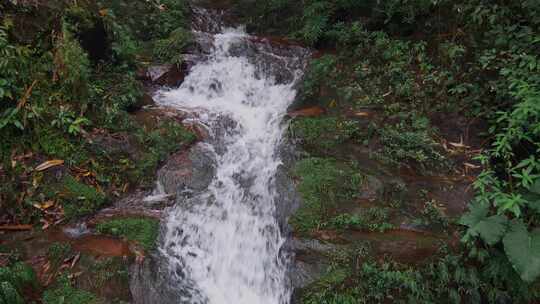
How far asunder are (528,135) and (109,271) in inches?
229

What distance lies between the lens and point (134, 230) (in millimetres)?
5070

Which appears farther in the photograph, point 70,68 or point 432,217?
point 70,68

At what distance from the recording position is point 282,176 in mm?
6016

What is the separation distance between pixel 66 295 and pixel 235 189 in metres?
2.94

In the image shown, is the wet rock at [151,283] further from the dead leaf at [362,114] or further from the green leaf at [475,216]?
the dead leaf at [362,114]

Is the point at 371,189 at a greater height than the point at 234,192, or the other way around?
the point at 371,189

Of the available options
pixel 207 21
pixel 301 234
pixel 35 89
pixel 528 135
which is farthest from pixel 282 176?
pixel 207 21

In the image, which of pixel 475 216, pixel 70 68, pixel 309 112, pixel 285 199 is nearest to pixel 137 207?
pixel 285 199

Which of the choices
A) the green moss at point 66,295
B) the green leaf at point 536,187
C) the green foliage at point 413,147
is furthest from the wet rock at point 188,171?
the green leaf at point 536,187

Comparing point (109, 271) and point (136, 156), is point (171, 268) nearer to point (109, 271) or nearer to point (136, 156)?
point (109, 271)

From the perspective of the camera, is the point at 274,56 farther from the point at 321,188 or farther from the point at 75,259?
the point at 75,259

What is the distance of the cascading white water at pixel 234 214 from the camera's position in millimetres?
5082

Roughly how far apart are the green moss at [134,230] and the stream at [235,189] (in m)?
0.22

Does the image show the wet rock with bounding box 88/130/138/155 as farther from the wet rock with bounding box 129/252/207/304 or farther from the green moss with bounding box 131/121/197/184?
the wet rock with bounding box 129/252/207/304
